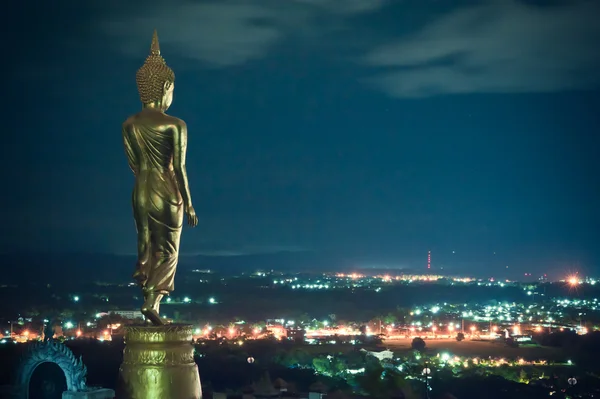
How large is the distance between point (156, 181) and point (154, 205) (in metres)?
0.22

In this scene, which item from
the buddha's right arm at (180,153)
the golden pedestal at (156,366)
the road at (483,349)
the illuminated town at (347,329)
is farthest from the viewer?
the road at (483,349)

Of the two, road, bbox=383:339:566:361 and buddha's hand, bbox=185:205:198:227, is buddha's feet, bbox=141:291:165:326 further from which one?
road, bbox=383:339:566:361

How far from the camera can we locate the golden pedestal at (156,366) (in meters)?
8.05

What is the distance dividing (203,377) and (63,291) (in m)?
17.2

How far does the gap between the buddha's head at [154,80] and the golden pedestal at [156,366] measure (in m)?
2.08

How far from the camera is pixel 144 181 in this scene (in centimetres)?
841

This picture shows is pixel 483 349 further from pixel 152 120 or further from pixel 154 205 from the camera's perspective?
pixel 152 120

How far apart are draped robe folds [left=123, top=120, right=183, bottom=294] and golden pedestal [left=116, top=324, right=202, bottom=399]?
444mm

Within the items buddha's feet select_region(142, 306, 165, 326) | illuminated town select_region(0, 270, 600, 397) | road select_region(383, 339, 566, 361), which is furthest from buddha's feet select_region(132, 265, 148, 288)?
road select_region(383, 339, 566, 361)

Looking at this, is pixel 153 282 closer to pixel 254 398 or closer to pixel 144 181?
pixel 144 181

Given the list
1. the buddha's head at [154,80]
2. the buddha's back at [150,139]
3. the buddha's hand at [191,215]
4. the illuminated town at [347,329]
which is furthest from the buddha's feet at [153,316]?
the illuminated town at [347,329]

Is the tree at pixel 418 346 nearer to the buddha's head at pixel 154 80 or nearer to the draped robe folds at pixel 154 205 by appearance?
the draped robe folds at pixel 154 205

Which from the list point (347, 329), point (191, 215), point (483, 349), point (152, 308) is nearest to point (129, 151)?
point (191, 215)

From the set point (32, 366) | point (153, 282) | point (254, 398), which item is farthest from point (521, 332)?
point (153, 282)
